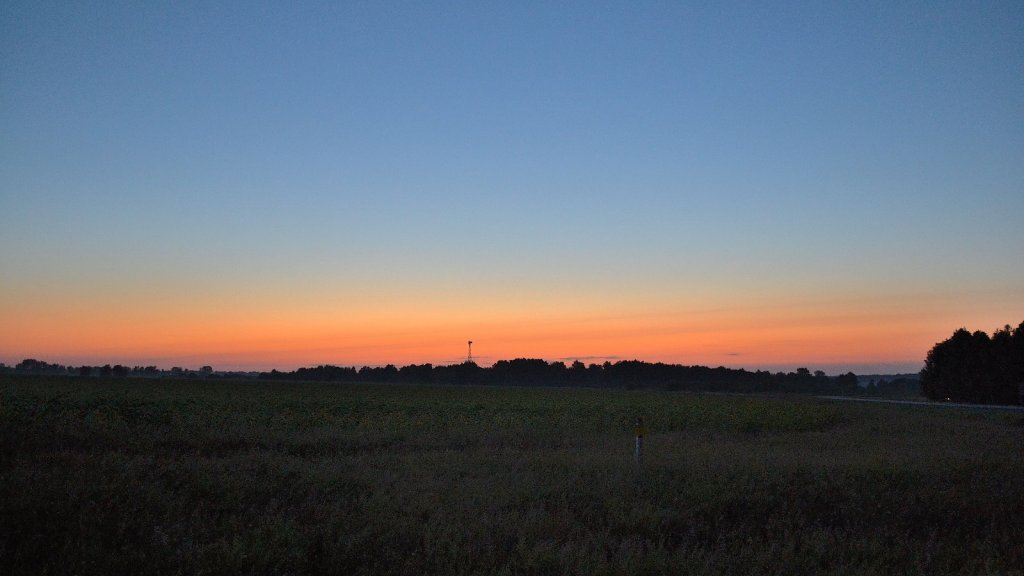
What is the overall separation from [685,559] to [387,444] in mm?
13684

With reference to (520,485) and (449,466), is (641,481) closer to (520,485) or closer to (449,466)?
(520,485)

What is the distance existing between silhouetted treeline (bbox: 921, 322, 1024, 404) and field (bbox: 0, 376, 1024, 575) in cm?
4233

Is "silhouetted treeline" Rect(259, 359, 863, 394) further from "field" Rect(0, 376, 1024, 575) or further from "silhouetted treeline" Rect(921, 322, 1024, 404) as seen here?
"field" Rect(0, 376, 1024, 575)

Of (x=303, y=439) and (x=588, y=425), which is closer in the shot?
(x=303, y=439)

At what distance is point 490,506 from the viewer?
1142cm

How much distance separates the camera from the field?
8602mm

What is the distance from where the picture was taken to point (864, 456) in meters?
18.4

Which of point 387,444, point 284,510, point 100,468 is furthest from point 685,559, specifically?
point 387,444

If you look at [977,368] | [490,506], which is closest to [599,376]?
[977,368]

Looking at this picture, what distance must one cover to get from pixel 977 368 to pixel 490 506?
6463cm

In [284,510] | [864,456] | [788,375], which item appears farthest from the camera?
[788,375]

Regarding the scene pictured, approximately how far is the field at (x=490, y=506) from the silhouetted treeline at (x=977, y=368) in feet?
139

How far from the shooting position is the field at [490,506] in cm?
860

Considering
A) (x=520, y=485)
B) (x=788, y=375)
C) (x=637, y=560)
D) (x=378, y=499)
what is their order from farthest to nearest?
(x=788, y=375), (x=520, y=485), (x=378, y=499), (x=637, y=560)
